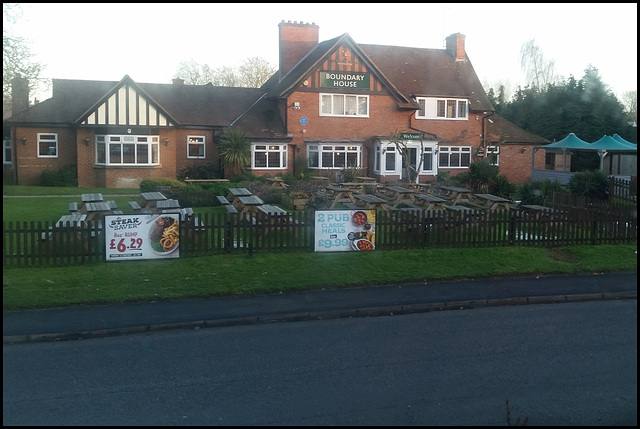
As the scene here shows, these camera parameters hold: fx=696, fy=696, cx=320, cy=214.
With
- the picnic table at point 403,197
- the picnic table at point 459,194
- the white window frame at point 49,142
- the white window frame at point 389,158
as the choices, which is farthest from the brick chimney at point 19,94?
the picnic table at point 459,194

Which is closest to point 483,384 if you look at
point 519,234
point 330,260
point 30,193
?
point 330,260

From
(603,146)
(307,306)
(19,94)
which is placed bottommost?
(307,306)

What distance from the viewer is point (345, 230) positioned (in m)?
15.3

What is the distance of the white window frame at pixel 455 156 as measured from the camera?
38.0 m

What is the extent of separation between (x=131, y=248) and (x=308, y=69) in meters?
22.5

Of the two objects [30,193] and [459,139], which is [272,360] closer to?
[30,193]

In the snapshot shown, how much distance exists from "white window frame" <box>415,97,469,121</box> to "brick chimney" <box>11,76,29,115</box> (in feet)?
65.2

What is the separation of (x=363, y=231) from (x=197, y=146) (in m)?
Result: 21.8

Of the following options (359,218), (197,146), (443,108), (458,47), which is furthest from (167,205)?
(458,47)

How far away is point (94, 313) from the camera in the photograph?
10914mm

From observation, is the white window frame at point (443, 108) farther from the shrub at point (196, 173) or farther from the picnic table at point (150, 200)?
the picnic table at point (150, 200)

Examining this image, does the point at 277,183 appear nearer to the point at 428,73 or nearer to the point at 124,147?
the point at 124,147

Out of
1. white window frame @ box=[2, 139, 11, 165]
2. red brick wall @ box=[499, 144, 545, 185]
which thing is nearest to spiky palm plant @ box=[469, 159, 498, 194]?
red brick wall @ box=[499, 144, 545, 185]

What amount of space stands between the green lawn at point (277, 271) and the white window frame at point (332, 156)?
65.4 ft
